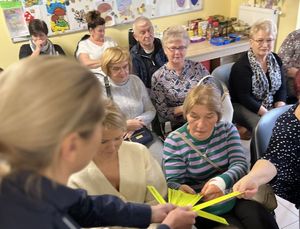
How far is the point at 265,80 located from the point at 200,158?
1176 millimetres

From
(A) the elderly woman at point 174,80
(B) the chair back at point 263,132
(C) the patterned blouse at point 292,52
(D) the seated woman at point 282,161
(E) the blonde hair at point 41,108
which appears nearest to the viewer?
(E) the blonde hair at point 41,108

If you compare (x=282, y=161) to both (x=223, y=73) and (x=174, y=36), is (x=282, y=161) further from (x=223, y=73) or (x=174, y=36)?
(x=174, y=36)

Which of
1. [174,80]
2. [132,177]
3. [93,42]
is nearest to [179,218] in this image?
[132,177]

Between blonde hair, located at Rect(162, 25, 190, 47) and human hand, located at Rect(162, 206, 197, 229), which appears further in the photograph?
blonde hair, located at Rect(162, 25, 190, 47)

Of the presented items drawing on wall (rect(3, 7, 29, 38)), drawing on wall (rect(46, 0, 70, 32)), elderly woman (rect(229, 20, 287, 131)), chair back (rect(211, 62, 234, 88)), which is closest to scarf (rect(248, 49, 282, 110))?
elderly woman (rect(229, 20, 287, 131))

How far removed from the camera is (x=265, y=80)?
7.97 feet

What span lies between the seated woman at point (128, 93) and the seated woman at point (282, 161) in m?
0.74

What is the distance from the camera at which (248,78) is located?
94.0 inches

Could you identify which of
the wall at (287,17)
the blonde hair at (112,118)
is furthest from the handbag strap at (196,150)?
the wall at (287,17)

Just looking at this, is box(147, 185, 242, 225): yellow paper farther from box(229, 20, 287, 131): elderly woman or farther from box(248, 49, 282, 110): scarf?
box(248, 49, 282, 110): scarf

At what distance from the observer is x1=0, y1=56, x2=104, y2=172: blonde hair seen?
602mm

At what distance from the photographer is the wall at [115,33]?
330 cm

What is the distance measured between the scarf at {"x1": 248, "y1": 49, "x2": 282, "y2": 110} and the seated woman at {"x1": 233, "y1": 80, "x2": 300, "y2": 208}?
101 cm

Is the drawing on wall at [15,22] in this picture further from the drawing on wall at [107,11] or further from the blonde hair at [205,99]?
the blonde hair at [205,99]
